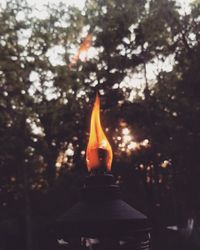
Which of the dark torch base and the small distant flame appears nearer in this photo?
the dark torch base

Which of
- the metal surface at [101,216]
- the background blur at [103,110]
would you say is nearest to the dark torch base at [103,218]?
the metal surface at [101,216]

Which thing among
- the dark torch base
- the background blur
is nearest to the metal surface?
the dark torch base

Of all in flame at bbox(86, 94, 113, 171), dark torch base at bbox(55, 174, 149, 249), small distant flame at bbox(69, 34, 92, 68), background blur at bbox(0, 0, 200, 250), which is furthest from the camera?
small distant flame at bbox(69, 34, 92, 68)

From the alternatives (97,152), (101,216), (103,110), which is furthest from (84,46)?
(101,216)

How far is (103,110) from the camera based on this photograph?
29.0 meters

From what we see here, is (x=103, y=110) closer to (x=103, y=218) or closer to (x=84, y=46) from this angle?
(x=84, y=46)

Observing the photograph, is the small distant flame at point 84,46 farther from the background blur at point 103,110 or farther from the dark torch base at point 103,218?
the dark torch base at point 103,218

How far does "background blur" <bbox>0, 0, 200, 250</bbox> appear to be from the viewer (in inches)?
984

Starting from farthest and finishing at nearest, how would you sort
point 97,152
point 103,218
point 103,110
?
point 103,110 < point 97,152 < point 103,218

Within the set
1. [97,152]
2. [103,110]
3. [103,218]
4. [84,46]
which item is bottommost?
[103,218]

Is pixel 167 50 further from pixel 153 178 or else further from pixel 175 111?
pixel 153 178

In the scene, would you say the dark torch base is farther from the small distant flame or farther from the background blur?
the small distant flame

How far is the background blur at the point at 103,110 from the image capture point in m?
25.0

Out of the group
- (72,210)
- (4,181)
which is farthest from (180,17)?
(72,210)
